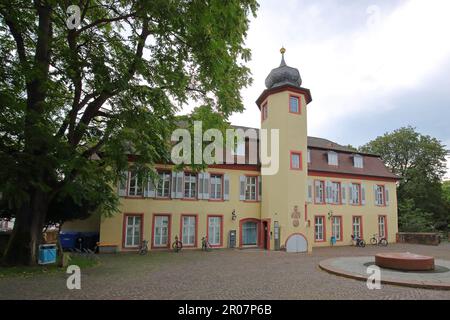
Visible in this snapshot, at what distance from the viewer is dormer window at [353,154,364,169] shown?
95.0 feet

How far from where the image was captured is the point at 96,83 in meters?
10.3

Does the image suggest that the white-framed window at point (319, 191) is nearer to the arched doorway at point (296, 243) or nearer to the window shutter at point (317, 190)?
the window shutter at point (317, 190)

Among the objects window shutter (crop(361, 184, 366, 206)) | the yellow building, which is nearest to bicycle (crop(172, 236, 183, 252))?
the yellow building

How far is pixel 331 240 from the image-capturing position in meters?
26.1

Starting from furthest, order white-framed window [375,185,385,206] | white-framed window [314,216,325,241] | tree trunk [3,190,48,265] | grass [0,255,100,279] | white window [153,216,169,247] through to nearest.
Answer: white-framed window [375,185,385,206]
white-framed window [314,216,325,241]
white window [153,216,169,247]
tree trunk [3,190,48,265]
grass [0,255,100,279]

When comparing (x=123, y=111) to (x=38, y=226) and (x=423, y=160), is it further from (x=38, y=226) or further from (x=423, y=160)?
(x=423, y=160)

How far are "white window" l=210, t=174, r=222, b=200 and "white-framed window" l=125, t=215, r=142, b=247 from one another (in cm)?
506

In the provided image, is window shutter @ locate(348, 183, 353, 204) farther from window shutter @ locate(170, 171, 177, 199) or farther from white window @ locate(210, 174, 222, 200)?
window shutter @ locate(170, 171, 177, 199)

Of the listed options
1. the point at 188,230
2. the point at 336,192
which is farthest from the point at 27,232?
the point at 336,192

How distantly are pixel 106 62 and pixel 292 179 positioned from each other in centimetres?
1454

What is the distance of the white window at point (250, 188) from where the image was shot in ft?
79.3

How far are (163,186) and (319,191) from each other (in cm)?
1206

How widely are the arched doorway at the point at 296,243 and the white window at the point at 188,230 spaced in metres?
6.09

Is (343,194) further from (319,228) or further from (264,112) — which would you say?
(264,112)
